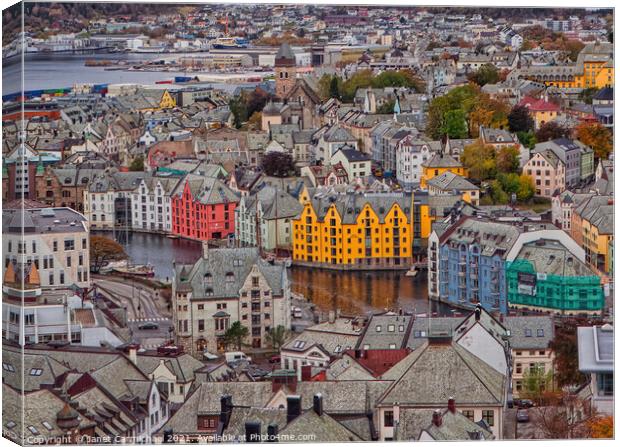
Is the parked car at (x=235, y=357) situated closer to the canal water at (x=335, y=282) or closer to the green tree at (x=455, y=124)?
the canal water at (x=335, y=282)

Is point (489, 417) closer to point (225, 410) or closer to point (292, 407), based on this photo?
point (292, 407)

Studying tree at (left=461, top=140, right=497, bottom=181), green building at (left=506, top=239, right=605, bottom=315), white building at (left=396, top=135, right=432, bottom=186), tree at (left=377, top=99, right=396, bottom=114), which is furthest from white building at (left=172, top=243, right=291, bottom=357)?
tree at (left=377, top=99, right=396, bottom=114)

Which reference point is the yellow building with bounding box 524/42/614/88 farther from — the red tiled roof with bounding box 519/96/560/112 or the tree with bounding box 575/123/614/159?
the tree with bounding box 575/123/614/159

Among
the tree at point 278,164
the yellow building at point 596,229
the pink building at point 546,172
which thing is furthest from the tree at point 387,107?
the yellow building at point 596,229

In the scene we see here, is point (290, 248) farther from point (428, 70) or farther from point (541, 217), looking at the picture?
point (428, 70)

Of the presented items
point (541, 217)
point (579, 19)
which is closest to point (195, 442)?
point (579, 19)

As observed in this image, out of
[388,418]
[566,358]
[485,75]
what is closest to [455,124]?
[485,75]

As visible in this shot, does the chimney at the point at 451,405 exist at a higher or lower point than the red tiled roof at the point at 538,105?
lower

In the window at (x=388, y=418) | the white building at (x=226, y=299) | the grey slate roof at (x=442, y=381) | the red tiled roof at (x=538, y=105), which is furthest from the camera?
the red tiled roof at (x=538, y=105)

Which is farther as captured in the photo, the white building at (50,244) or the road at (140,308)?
the road at (140,308)
